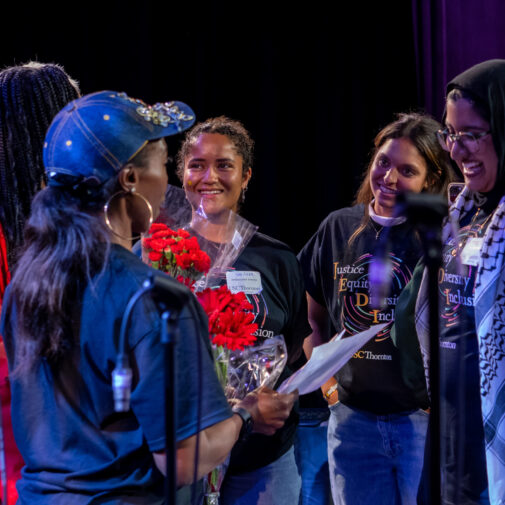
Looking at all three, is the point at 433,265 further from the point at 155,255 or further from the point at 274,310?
the point at 274,310

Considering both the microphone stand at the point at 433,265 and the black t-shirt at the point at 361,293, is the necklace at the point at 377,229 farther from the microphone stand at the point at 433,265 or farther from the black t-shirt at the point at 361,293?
the microphone stand at the point at 433,265

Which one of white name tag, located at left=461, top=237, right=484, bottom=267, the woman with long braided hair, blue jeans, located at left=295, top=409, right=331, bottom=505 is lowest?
blue jeans, located at left=295, top=409, right=331, bottom=505

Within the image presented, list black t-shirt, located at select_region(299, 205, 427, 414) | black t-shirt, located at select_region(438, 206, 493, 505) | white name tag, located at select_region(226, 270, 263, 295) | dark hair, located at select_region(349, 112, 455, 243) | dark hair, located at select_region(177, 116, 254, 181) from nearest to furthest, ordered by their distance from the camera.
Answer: black t-shirt, located at select_region(438, 206, 493, 505), white name tag, located at select_region(226, 270, 263, 295), black t-shirt, located at select_region(299, 205, 427, 414), dark hair, located at select_region(349, 112, 455, 243), dark hair, located at select_region(177, 116, 254, 181)

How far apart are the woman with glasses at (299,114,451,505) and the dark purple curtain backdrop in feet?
4.02

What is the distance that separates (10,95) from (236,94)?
262 cm

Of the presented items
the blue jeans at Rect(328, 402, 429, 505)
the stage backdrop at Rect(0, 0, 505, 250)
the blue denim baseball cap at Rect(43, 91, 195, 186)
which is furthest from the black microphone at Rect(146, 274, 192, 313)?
the stage backdrop at Rect(0, 0, 505, 250)

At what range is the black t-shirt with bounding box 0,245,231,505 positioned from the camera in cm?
119

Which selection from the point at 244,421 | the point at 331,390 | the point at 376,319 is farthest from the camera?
the point at 331,390

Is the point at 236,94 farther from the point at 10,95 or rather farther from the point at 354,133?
the point at 10,95

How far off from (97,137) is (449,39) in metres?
3.16

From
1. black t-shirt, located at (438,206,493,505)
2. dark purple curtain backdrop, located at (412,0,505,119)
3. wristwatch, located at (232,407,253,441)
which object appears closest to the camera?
wristwatch, located at (232,407,253,441)

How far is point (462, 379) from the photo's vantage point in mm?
1937

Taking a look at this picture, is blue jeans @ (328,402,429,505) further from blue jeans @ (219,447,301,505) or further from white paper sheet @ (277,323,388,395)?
white paper sheet @ (277,323,388,395)

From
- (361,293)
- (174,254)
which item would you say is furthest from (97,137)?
(361,293)
